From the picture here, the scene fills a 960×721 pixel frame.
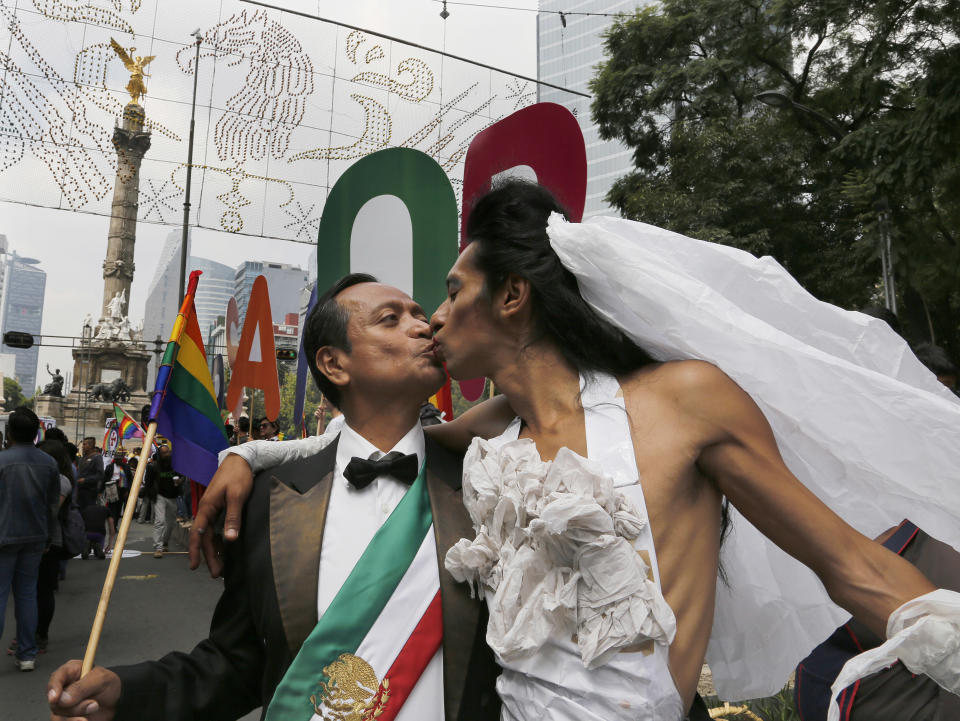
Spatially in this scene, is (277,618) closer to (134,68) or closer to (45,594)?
(45,594)

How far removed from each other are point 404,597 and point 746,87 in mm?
17297

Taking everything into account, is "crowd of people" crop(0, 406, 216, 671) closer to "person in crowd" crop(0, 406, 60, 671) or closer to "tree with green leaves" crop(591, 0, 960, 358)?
"person in crowd" crop(0, 406, 60, 671)

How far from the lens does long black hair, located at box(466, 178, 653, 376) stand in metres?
1.72

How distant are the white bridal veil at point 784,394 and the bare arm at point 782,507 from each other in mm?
95

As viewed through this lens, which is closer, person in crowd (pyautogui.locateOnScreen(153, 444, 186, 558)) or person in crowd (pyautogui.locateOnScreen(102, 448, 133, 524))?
person in crowd (pyautogui.locateOnScreen(153, 444, 186, 558))

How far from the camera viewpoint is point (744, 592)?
1787 mm

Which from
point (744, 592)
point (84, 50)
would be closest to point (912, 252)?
point (744, 592)

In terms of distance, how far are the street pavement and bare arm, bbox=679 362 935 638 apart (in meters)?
4.35

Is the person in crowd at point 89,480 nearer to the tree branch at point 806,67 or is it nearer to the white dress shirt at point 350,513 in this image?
the white dress shirt at point 350,513

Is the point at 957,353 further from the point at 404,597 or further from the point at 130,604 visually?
the point at 404,597

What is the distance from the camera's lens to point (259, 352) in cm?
618

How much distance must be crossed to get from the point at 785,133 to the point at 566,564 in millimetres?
15892

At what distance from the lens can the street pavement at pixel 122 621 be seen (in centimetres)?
534

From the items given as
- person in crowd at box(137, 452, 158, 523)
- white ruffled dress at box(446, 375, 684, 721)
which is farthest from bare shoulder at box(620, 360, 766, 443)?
person in crowd at box(137, 452, 158, 523)
